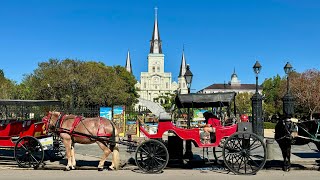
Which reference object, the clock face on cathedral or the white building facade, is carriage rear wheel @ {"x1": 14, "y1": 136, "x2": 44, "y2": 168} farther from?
the clock face on cathedral

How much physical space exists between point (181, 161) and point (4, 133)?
231 inches

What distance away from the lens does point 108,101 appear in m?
52.1

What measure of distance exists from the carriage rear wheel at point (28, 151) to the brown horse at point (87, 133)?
774 mm

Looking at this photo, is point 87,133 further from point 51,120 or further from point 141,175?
point 141,175

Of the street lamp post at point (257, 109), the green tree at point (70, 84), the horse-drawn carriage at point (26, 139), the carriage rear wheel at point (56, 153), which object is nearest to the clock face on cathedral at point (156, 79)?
the green tree at point (70, 84)

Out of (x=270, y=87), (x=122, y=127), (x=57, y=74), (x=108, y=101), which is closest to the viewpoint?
(x=122, y=127)

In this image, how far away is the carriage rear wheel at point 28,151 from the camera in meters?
11.6

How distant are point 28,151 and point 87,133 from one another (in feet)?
6.28

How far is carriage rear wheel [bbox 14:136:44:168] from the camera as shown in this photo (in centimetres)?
1164

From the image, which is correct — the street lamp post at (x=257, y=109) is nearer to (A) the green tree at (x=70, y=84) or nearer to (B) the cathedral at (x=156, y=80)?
(A) the green tree at (x=70, y=84)

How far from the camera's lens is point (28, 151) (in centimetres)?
1166

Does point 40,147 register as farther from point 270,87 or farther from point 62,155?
point 270,87

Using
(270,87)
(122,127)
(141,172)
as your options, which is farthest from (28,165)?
(270,87)

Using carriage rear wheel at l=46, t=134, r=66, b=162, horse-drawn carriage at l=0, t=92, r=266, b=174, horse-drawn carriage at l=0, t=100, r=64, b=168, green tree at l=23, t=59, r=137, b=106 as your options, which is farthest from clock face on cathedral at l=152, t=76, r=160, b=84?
horse-drawn carriage at l=0, t=92, r=266, b=174
